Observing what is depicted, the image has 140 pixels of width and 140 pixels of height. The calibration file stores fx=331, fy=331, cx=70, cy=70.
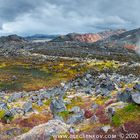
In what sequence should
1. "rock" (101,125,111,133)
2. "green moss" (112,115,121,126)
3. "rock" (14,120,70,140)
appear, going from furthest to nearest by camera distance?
1. "green moss" (112,115,121,126)
2. "rock" (101,125,111,133)
3. "rock" (14,120,70,140)

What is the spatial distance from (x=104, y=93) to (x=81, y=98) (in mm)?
5400

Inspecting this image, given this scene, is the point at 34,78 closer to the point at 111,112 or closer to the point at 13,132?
the point at 13,132

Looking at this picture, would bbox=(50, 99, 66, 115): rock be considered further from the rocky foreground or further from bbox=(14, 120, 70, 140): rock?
bbox=(14, 120, 70, 140): rock

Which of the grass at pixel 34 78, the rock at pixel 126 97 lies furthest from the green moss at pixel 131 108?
the grass at pixel 34 78

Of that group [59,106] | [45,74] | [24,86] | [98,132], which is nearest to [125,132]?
[98,132]

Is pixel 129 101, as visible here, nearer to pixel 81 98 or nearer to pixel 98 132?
pixel 98 132

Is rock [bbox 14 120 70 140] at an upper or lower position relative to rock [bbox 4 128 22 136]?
upper

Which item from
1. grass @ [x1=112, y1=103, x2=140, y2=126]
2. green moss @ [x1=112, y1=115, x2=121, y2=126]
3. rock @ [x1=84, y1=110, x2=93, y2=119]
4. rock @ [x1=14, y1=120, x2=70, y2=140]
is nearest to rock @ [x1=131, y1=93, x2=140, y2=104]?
grass @ [x1=112, y1=103, x2=140, y2=126]

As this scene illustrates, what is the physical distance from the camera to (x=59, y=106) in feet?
190

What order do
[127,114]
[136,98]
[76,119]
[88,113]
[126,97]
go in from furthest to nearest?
[88,113], [126,97], [76,119], [136,98], [127,114]

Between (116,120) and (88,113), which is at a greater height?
(116,120)

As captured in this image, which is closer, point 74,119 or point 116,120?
point 116,120

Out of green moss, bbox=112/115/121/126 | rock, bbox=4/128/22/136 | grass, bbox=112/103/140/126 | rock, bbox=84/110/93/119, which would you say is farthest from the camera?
rock, bbox=84/110/93/119

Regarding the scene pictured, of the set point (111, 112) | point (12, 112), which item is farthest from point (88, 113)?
point (12, 112)
